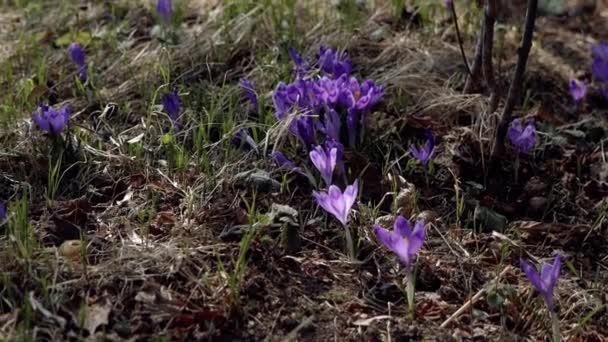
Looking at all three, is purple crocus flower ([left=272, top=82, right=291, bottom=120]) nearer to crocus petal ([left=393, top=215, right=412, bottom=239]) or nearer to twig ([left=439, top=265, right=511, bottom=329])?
crocus petal ([left=393, top=215, right=412, bottom=239])

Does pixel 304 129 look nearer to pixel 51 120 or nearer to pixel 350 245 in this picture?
pixel 350 245

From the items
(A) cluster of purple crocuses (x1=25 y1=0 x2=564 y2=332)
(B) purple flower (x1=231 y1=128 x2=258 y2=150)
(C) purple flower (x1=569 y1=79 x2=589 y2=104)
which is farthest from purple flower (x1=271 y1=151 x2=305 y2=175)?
(C) purple flower (x1=569 y1=79 x2=589 y2=104)

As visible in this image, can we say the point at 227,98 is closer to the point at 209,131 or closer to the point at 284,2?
the point at 209,131

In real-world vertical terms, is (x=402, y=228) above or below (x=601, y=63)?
above

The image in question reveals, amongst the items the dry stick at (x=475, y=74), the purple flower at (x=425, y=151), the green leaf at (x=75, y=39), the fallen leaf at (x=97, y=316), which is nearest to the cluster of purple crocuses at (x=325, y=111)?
the purple flower at (x=425, y=151)

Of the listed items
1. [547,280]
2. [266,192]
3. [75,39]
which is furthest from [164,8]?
[547,280]

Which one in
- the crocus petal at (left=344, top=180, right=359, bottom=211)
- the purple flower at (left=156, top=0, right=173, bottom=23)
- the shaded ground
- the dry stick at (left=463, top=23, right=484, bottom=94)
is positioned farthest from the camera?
the purple flower at (left=156, top=0, right=173, bottom=23)
